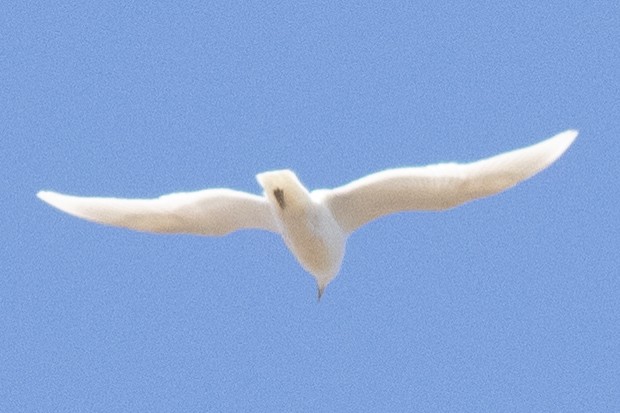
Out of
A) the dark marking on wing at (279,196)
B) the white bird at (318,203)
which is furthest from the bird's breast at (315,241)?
the dark marking on wing at (279,196)

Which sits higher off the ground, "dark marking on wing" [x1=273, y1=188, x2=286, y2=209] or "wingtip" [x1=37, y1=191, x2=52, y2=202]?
"wingtip" [x1=37, y1=191, x2=52, y2=202]

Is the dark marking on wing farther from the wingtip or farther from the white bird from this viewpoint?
the wingtip

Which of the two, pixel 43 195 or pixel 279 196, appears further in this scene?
pixel 43 195

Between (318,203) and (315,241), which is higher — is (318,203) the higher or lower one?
the higher one

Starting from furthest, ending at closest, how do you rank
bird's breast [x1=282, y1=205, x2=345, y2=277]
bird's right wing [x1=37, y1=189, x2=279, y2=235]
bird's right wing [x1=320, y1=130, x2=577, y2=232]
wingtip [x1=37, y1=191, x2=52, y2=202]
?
wingtip [x1=37, y1=191, x2=52, y2=202]
bird's right wing [x1=37, y1=189, x2=279, y2=235]
bird's breast [x1=282, y1=205, x2=345, y2=277]
bird's right wing [x1=320, y1=130, x2=577, y2=232]

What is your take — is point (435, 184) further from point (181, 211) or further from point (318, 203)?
point (181, 211)

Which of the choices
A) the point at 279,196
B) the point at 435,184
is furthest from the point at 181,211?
the point at 435,184

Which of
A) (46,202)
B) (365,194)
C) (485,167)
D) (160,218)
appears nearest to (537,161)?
(485,167)

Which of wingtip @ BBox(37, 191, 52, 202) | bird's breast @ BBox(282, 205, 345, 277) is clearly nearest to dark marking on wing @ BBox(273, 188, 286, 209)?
bird's breast @ BBox(282, 205, 345, 277)

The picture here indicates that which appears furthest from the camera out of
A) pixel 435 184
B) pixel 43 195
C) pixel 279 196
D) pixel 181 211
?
pixel 43 195
